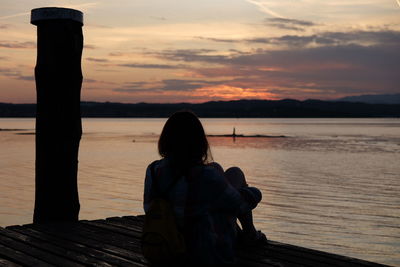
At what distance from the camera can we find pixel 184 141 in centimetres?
454

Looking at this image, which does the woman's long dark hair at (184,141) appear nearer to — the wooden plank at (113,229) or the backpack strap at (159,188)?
the backpack strap at (159,188)

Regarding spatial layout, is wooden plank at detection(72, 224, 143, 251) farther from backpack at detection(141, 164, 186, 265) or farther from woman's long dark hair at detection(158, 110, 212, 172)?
woman's long dark hair at detection(158, 110, 212, 172)

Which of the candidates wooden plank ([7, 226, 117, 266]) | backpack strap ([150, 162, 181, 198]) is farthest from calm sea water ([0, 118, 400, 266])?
backpack strap ([150, 162, 181, 198])

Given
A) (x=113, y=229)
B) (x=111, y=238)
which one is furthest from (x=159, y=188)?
(x=113, y=229)

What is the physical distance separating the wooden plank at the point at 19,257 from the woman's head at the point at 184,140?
1.92 metres

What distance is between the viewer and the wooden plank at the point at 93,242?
5.73 meters

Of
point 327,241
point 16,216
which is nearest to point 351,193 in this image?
point 327,241

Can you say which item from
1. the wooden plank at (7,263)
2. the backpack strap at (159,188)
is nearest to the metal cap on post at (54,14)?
the wooden plank at (7,263)

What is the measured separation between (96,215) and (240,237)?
38.4ft

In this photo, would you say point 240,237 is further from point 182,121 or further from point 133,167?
point 133,167

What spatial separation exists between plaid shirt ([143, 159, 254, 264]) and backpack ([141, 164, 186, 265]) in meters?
0.14

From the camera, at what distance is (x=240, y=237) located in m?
6.20

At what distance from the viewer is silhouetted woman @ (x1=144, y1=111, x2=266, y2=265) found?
14.9 feet

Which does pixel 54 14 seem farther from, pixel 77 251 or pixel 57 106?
pixel 77 251
